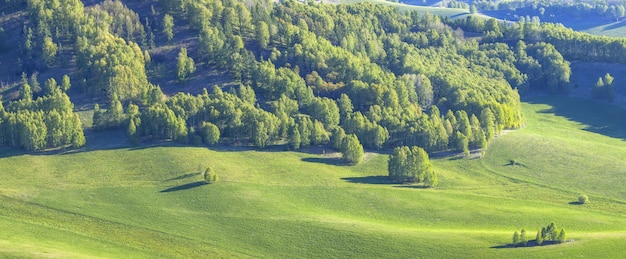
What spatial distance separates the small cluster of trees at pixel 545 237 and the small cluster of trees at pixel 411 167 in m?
42.5

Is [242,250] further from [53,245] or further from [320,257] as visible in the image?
[53,245]

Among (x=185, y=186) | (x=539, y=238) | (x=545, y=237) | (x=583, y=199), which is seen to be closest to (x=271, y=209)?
(x=185, y=186)

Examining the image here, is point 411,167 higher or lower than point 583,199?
higher

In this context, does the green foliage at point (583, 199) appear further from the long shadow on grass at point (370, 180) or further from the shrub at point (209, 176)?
the shrub at point (209, 176)

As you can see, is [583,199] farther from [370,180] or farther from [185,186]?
[185,186]

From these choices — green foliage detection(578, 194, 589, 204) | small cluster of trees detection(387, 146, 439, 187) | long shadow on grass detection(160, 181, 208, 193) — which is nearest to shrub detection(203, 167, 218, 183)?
long shadow on grass detection(160, 181, 208, 193)

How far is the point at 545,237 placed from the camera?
5896 inches

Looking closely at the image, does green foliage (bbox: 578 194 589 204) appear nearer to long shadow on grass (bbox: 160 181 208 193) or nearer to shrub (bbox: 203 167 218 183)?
shrub (bbox: 203 167 218 183)

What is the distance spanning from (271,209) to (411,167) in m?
41.7

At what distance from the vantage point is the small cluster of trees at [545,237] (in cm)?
14850

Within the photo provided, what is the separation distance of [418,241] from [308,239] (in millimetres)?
22084

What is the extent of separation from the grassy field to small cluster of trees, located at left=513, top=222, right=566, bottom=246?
91.2 inches

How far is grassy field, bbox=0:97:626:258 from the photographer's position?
148625 millimetres

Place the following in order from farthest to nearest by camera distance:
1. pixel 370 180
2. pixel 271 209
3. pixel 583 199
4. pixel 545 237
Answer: pixel 370 180
pixel 583 199
pixel 271 209
pixel 545 237
